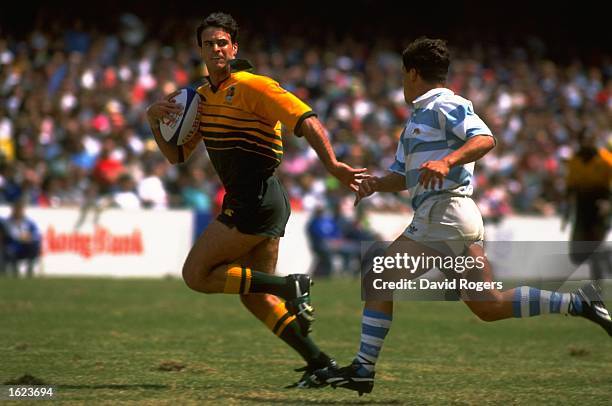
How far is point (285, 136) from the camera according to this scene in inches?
854

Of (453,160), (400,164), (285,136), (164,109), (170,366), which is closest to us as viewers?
(453,160)

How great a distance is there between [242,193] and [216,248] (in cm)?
37

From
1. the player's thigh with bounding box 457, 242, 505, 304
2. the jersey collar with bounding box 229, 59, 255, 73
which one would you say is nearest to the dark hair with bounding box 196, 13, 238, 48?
the jersey collar with bounding box 229, 59, 255, 73

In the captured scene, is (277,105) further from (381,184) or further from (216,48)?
(381,184)

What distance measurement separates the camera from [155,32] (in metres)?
24.4

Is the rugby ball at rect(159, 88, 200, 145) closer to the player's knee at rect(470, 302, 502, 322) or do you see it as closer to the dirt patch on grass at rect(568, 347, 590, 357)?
the player's knee at rect(470, 302, 502, 322)

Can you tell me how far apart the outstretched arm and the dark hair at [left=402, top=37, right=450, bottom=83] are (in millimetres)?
642

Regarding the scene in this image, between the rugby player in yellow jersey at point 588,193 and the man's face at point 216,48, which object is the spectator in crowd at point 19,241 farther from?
the man's face at point 216,48

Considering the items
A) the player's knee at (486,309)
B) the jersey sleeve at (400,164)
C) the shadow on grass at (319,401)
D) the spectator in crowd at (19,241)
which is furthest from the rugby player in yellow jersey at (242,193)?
the spectator in crowd at (19,241)

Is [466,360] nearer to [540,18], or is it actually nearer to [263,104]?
[263,104]

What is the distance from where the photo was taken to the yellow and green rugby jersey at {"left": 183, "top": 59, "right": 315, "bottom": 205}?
22.2 ft

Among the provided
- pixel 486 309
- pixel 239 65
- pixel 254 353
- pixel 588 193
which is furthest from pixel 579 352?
pixel 588 193

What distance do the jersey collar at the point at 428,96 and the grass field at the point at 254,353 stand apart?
1.66 m

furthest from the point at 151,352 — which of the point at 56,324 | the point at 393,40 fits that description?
the point at 393,40
